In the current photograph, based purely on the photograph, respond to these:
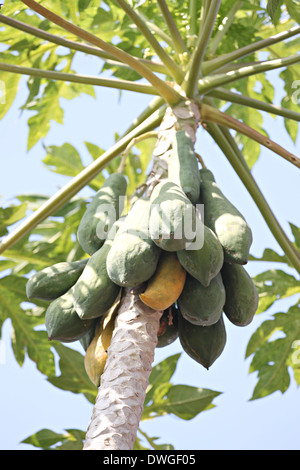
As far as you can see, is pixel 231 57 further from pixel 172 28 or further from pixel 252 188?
pixel 252 188

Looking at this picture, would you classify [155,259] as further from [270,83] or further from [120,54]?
[270,83]

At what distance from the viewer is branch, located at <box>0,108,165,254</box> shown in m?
2.31

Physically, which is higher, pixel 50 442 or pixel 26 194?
pixel 26 194

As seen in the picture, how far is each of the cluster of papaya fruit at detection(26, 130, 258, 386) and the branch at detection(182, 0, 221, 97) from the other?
50 centimetres

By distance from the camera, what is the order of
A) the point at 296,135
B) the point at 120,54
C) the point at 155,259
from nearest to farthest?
1. the point at 155,259
2. the point at 120,54
3. the point at 296,135

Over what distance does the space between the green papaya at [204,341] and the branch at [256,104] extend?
1.08 meters

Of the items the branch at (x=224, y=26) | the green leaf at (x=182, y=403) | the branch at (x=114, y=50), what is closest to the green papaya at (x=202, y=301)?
the branch at (x=114, y=50)

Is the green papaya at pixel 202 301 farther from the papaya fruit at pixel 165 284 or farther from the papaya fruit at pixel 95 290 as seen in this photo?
the papaya fruit at pixel 95 290

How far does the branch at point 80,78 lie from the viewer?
2.47 meters

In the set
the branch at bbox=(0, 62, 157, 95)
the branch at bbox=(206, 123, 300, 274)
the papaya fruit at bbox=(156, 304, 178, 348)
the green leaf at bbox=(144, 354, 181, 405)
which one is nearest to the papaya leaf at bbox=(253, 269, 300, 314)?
the green leaf at bbox=(144, 354, 181, 405)
